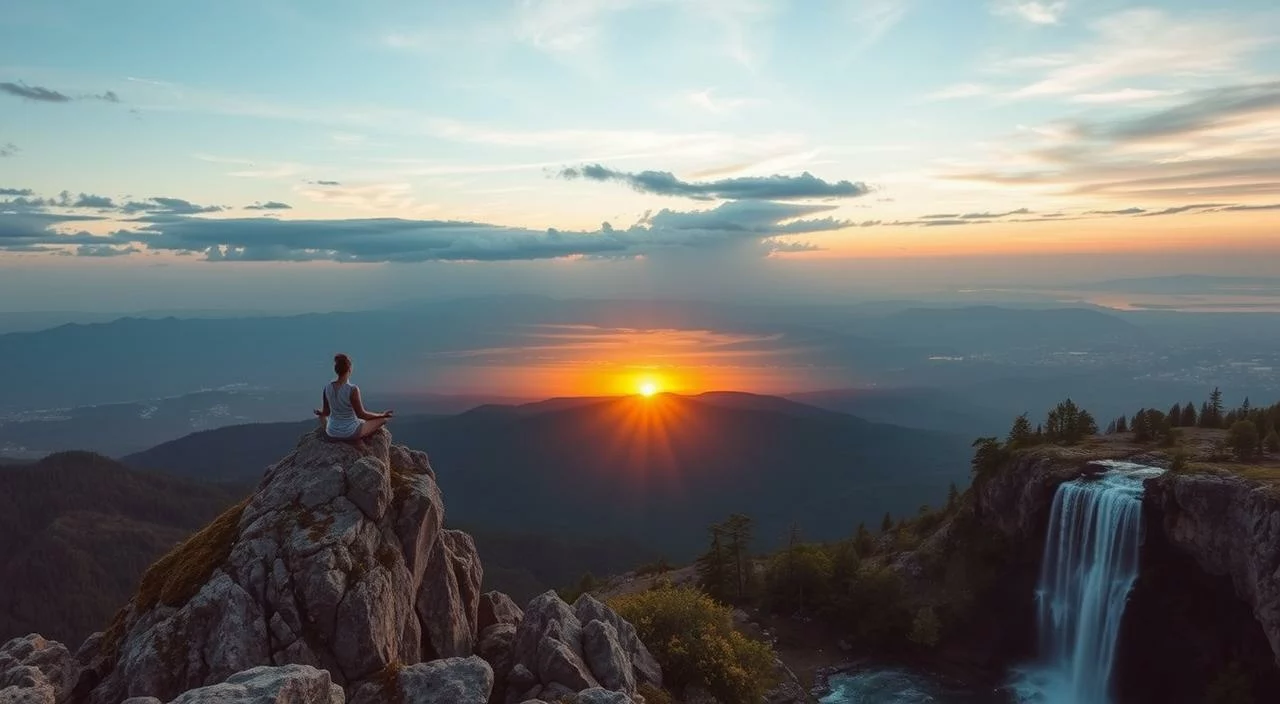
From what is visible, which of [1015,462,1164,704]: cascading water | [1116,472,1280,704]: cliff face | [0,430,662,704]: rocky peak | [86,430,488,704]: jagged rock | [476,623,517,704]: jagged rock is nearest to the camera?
[0,430,662,704]: rocky peak

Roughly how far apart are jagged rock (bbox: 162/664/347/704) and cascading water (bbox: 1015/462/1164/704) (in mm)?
72687

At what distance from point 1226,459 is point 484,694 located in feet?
261

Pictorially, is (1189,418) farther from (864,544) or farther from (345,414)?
(345,414)

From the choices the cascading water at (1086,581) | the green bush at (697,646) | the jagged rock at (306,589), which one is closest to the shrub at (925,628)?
the cascading water at (1086,581)

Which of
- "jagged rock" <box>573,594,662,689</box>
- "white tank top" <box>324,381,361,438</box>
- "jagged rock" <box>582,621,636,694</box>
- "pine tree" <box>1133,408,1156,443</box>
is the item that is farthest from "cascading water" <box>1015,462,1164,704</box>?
"white tank top" <box>324,381,361,438</box>

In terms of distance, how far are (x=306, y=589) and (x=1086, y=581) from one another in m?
73.4

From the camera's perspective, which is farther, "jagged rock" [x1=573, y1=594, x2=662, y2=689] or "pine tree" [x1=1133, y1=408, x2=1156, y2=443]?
"pine tree" [x1=1133, y1=408, x2=1156, y2=443]

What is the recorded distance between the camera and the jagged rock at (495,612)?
35.7 meters

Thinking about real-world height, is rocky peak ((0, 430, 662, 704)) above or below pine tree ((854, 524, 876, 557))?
above

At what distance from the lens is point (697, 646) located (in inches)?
1684

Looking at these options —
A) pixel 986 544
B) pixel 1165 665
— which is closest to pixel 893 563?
pixel 986 544

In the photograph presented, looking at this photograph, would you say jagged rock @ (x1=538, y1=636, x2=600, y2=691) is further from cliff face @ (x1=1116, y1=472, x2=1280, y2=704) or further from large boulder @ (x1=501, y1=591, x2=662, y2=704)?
cliff face @ (x1=1116, y1=472, x2=1280, y2=704)

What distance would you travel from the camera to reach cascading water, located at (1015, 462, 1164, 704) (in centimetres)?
6669

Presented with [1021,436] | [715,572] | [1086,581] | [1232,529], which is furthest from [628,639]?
[1021,436]
